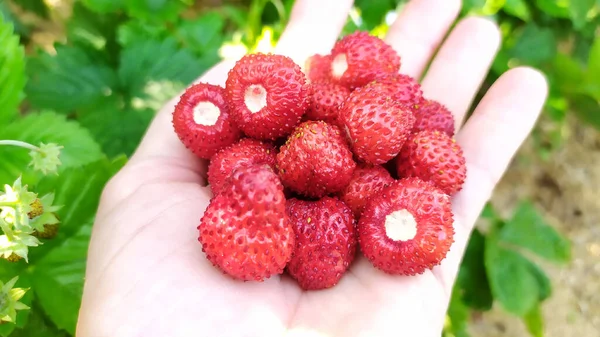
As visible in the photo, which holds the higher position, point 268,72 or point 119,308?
point 268,72

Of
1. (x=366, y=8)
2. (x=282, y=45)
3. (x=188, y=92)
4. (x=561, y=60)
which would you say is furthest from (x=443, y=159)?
(x=561, y=60)

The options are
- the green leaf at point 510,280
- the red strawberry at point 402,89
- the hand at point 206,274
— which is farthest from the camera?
the green leaf at point 510,280

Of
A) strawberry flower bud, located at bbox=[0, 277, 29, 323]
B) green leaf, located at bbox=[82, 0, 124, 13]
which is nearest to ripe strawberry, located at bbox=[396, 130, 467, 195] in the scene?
strawberry flower bud, located at bbox=[0, 277, 29, 323]

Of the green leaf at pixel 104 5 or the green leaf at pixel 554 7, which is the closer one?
the green leaf at pixel 104 5

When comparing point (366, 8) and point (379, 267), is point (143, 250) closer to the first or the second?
point (379, 267)

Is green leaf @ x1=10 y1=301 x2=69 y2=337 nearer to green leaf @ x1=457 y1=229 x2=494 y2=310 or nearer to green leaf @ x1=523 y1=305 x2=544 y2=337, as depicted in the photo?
green leaf @ x1=457 y1=229 x2=494 y2=310

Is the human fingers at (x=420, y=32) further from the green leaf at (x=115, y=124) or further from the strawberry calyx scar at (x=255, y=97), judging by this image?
the green leaf at (x=115, y=124)

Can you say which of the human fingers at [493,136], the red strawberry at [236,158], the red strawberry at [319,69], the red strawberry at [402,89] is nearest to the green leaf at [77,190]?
the red strawberry at [236,158]
